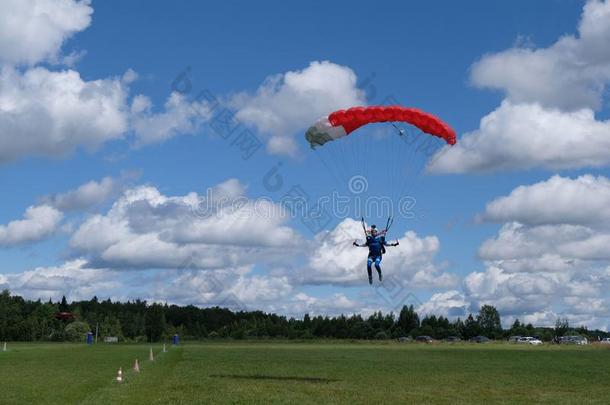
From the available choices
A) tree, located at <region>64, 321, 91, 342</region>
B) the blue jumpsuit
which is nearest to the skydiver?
the blue jumpsuit

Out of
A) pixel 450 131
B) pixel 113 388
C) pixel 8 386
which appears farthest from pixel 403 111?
pixel 8 386

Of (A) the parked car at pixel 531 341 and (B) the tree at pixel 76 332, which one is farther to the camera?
(B) the tree at pixel 76 332

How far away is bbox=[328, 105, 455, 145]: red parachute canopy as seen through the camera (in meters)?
32.6

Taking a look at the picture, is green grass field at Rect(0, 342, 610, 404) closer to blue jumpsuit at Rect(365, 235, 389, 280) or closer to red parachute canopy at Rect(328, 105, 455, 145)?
blue jumpsuit at Rect(365, 235, 389, 280)

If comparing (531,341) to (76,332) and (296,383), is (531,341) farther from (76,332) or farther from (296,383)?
(296,383)

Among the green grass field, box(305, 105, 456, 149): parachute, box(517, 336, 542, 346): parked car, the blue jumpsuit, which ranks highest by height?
box(305, 105, 456, 149): parachute

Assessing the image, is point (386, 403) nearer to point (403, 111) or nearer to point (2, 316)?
point (403, 111)

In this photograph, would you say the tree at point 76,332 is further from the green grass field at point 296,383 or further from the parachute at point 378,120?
the parachute at point 378,120

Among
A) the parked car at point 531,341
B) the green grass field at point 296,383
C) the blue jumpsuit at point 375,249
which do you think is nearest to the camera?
the green grass field at point 296,383

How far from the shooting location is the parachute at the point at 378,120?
32.6 metres

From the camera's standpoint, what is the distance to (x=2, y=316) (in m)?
172

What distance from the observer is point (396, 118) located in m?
32.6

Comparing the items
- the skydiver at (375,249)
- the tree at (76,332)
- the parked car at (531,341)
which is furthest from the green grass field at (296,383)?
the tree at (76,332)

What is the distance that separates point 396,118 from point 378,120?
0.75 m
